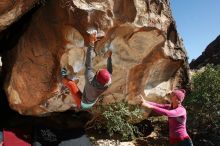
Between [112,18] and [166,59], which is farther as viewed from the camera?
[166,59]

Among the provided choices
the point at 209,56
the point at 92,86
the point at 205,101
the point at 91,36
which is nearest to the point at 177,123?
the point at 92,86

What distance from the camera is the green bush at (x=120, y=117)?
40.1 feet

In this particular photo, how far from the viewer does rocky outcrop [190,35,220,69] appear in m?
25.8

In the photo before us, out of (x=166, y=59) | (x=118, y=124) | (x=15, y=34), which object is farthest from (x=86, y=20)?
(x=118, y=124)

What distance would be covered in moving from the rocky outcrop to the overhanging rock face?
14.8 metres

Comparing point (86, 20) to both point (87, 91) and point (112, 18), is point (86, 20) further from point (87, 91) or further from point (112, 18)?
point (87, 91)

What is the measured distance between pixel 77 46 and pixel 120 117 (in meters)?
3.44

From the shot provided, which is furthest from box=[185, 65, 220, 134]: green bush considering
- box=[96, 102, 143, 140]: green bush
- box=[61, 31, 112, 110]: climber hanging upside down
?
box=[61, 31, 112, 110]: climber hanging upside down

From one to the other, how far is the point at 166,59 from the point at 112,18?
277 centimetres

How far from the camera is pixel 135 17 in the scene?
10.3 meters

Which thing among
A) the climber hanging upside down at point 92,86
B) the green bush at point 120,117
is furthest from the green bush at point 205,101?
the climber hanging upside down at point 92,86

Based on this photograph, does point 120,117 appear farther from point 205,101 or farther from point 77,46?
point 205,101

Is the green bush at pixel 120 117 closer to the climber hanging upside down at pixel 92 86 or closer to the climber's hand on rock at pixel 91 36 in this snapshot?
the climber's hand on rock at pixel 91 36

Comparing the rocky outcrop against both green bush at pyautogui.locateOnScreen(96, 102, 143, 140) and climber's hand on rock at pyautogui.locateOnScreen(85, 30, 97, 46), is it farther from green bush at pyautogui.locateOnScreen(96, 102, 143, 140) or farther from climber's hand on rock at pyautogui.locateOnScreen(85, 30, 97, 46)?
climber's hand on rock at pyautogui.locateOnScreen(85, 30, 97, 46)
